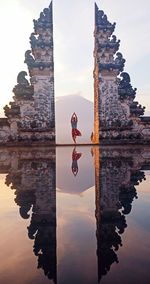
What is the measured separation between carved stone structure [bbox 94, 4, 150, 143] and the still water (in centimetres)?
992

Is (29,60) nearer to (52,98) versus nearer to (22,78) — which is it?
(22,78)

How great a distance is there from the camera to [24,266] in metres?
1.40

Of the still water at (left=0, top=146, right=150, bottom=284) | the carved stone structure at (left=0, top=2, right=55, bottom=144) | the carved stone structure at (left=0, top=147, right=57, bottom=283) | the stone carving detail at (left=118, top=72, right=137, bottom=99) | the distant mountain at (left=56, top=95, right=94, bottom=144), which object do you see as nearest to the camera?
the still water at (left=0, top=146, right=150, bottom=284)

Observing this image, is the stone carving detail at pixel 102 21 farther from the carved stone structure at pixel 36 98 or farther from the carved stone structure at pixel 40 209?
the carved stone structure at pixel 40 209

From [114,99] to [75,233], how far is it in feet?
39.8

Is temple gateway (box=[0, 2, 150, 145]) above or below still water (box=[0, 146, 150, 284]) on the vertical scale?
above

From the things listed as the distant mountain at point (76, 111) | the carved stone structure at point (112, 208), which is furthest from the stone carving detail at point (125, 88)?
the distant mountain at point (76, 111)

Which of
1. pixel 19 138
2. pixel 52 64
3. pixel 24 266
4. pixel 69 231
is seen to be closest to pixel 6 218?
pixel 69 231

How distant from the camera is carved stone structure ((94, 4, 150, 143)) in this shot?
530 inches

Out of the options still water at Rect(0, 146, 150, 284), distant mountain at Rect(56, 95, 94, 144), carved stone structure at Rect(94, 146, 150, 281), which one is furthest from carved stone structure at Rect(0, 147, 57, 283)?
distant mountain at Rect(56, 95, 94, 144)

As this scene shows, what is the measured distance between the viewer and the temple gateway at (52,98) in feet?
42.3

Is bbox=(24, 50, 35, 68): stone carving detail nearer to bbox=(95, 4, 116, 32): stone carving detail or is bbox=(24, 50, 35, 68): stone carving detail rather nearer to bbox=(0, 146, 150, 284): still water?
bbox=(95, 4, 116, 32): stone carving detail

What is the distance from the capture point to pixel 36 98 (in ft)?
43.2

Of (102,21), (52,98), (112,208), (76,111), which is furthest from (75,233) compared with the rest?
(76,111)
